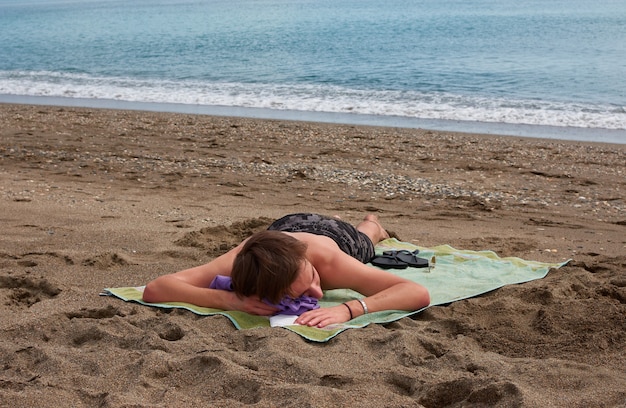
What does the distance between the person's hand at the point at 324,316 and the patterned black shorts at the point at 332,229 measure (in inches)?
27.5

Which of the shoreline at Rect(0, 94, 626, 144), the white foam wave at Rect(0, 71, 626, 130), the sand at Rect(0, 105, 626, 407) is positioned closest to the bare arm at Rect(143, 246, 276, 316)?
the sand at Rect(0, 105, 626, 407)

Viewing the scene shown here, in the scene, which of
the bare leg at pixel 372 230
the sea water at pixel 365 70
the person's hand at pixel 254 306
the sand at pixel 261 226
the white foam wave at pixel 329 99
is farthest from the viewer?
the sea water at pixel 365 70

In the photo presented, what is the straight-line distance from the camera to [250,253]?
3.71 meters

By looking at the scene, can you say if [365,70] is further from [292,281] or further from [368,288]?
[292,281]

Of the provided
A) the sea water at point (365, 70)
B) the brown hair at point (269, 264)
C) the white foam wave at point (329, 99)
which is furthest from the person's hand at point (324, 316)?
the white foam wave at point (329, 99)

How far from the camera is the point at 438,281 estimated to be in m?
4.66

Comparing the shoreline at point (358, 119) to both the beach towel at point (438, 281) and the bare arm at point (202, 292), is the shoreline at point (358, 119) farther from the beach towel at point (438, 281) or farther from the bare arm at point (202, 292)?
the bare arm at point (202, 292)

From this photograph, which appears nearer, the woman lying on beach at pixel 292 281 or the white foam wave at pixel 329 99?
the woman lying on beach at pixel 292 281

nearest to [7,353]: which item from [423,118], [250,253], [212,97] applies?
[250,253]

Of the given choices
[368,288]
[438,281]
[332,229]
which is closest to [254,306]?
[368,288]

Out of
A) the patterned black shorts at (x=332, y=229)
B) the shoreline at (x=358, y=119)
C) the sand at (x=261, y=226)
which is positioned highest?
the patterned black shorts at (x=332, y=229)

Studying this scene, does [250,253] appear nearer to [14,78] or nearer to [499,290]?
[499,290]

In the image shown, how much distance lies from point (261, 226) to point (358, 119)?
8187mm

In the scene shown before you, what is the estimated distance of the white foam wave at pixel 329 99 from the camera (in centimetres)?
1369
